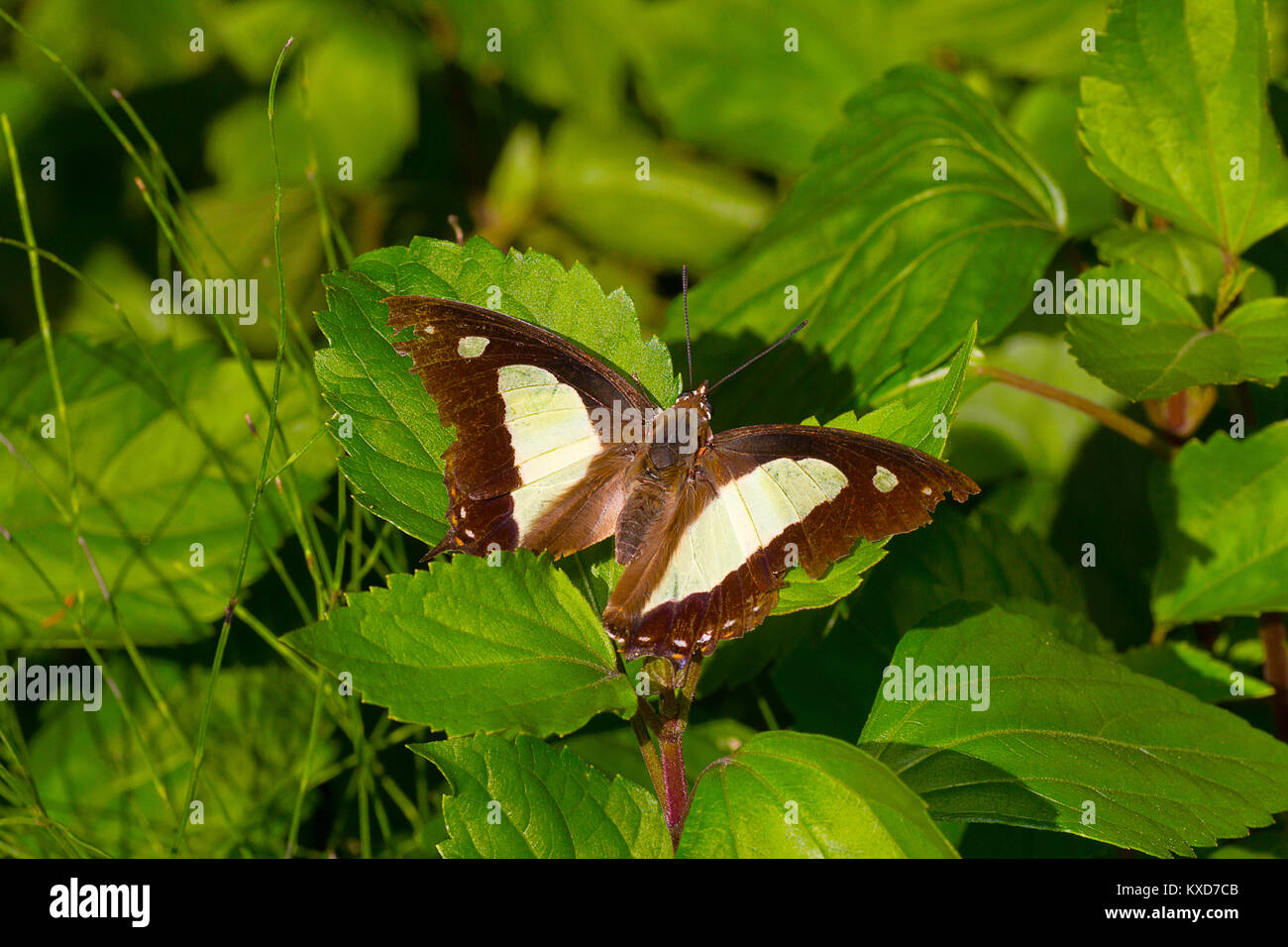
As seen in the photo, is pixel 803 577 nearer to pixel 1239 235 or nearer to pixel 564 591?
pixel 564 591

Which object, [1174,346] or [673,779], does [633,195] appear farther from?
[673,779]

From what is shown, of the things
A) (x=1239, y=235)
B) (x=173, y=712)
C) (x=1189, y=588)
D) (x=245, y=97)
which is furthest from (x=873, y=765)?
(x=245, y=97)

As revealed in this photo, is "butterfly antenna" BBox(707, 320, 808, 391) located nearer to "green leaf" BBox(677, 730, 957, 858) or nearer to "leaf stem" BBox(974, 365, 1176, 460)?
"leaf stem" BBox(974, 365, 1176, 460)

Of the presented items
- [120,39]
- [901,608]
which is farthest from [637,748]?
[120,39]

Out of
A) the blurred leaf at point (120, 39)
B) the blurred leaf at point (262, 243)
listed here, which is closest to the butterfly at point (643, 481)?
the blurred leaf at point (262, 243)

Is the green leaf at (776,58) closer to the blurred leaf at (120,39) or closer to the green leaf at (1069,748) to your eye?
the blurred leaf at (120,39)

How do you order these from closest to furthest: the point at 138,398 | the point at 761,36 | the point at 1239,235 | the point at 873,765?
the point at 873,765, the point at 1239,235, the point at 138,398, the point at 761,36

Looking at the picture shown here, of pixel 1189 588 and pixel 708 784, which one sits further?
pixel 1189 588
